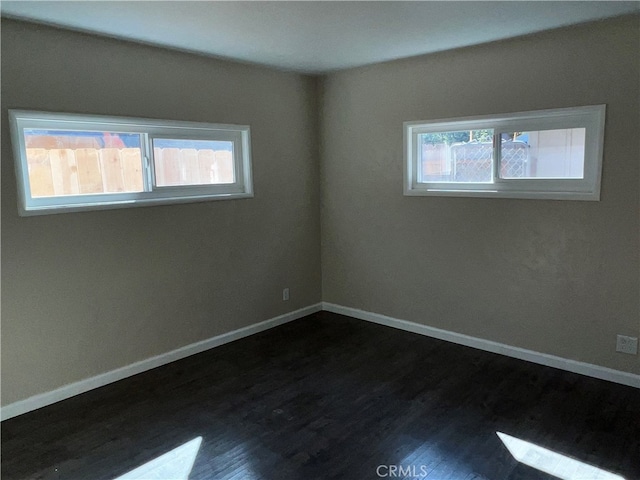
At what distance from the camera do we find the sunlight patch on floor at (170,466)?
228 centimetres

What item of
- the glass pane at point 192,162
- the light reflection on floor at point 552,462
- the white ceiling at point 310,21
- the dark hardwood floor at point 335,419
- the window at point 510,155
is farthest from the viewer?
the glass pane at point 192,162

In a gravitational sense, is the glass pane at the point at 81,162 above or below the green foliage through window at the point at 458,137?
below

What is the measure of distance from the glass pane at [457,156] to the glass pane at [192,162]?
171 cm

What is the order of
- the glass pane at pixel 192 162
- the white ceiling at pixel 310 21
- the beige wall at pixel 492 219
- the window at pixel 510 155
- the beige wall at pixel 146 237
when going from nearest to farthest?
1. the white ceiling at pixel 310 21
2. the beige wall at pixel 146 237
3. the beige wall at pixel 492 219
4. the window at pixel 510 155
5. the glass pane at pixel 192 162

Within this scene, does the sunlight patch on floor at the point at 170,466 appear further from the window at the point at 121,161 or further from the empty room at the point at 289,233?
the window at the point at 121,161

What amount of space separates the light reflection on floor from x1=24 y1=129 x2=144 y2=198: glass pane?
9.79 feet

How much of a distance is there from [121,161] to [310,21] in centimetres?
166

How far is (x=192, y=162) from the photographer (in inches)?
147

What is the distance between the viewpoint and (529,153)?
338 centimetres

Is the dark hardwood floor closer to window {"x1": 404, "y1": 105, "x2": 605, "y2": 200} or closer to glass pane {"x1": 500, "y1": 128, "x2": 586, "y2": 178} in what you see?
window {"x1": 404, "y1": 105, "x2": 605, "y2": 200}

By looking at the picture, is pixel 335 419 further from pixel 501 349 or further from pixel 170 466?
pixel 501 349

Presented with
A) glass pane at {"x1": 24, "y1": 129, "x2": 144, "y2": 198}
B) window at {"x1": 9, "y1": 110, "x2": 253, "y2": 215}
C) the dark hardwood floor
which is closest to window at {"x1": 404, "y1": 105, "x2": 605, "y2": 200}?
the dark hardwood floor

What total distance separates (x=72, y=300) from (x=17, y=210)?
2.22 ft

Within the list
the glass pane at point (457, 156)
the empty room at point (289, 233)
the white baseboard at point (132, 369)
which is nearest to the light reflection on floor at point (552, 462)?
the empty room at point (289, 233)
